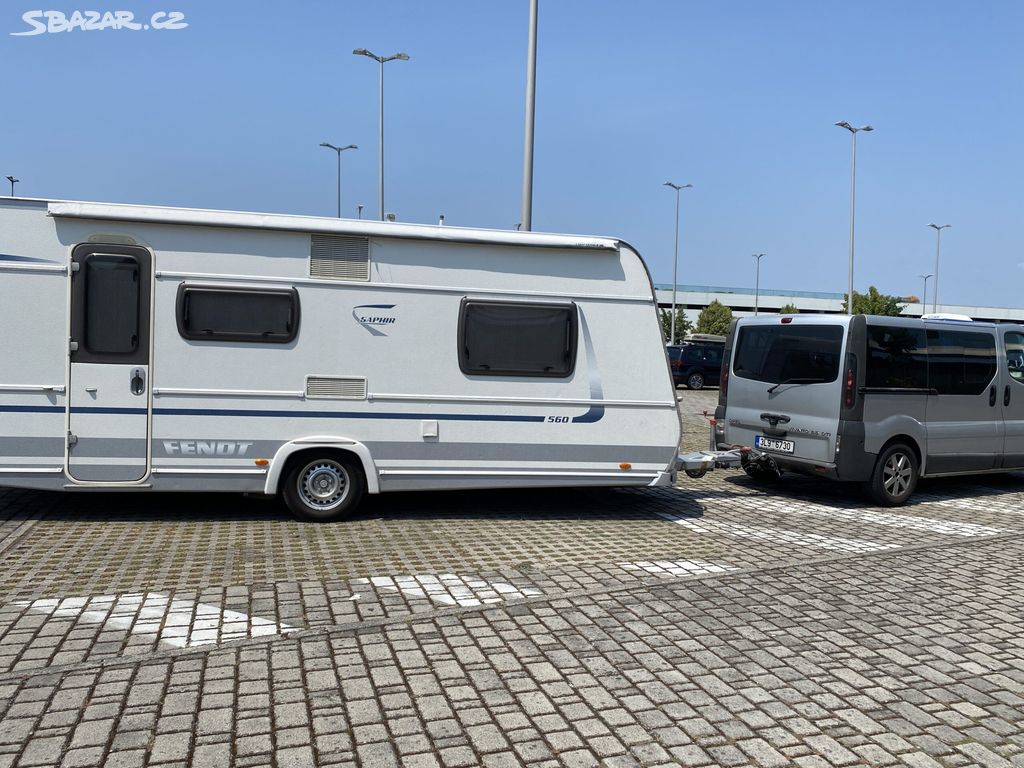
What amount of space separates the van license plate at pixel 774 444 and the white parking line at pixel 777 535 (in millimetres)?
1527

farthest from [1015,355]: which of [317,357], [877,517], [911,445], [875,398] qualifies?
[317,357]

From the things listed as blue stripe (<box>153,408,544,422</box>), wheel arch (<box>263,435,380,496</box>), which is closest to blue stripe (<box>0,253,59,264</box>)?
blue stripe (<box>153,408,544,422</box>)

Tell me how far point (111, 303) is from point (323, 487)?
93.2 inches

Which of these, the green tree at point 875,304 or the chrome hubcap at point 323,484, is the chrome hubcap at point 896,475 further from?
the green tree at point 875,304

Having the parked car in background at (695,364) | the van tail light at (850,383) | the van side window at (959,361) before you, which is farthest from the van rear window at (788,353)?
the parked car in background at (695,364)

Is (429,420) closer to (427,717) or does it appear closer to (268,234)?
(268,234)

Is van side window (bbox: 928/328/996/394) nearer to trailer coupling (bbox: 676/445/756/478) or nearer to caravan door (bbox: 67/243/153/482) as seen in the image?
trailer coupling (bbox: 676/445/756/478)

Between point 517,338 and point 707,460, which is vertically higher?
point 517,338

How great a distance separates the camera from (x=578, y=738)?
3.95 metres

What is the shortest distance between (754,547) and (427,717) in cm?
425

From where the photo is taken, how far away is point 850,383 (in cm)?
923

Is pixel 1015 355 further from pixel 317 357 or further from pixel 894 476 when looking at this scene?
pixel 317 357

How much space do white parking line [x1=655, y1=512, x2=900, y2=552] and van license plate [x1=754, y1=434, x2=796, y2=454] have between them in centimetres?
153

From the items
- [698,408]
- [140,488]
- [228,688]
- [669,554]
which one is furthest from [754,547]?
[698,408]
